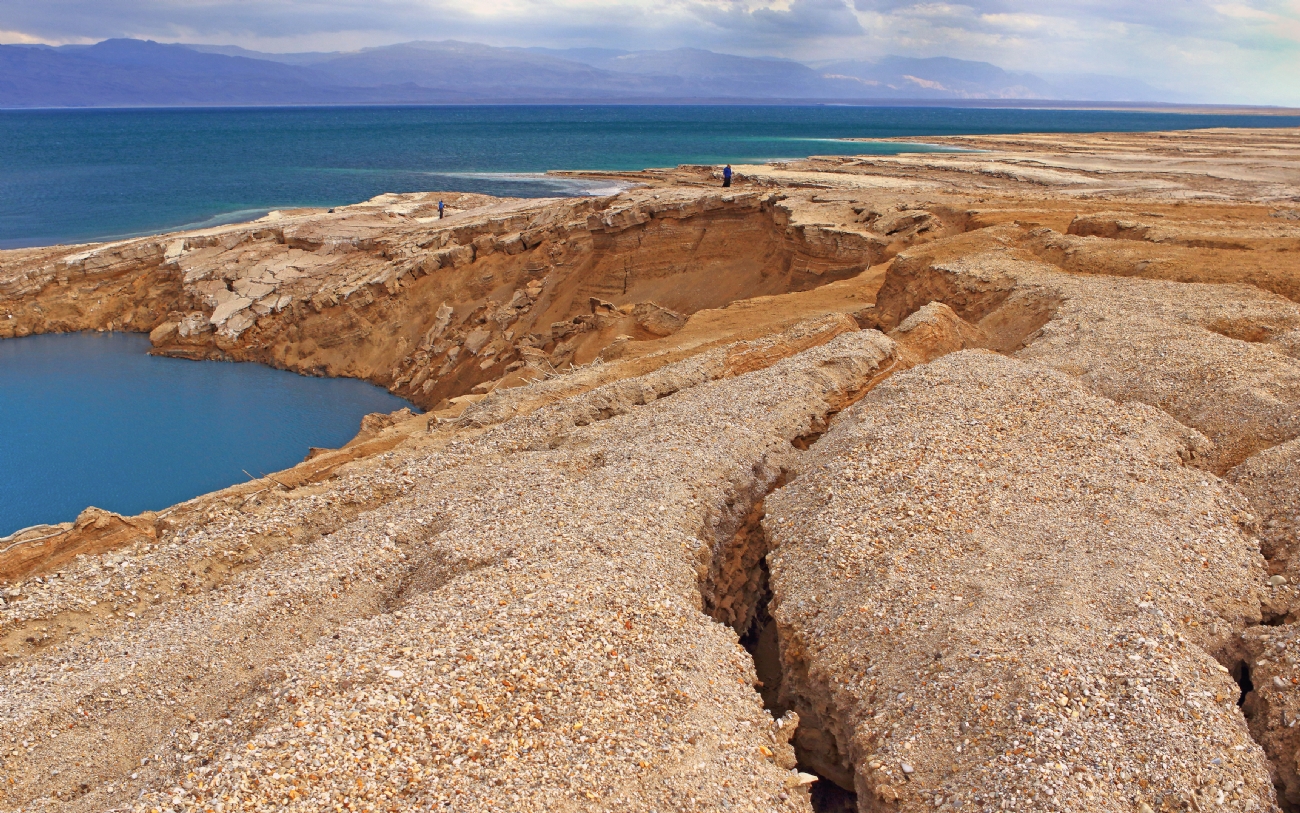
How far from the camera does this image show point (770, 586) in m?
9.21

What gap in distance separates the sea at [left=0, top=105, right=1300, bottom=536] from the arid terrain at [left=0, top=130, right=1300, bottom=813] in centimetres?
747

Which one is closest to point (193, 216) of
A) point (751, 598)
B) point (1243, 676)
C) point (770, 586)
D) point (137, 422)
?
point (137, 422)

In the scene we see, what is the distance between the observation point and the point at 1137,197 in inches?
1458

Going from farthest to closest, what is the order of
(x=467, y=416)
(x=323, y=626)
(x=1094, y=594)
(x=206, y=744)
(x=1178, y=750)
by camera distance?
(x=467, y=416)
(x=323, y=626)
(x=1094, y=594)
(x=206, y=744)
(x=1178, y=750)

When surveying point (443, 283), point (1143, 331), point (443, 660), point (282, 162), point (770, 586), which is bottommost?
point (770, 586)

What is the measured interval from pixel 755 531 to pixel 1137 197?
3604 centimetres

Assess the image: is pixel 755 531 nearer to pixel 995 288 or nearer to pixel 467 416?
pixel 467 416

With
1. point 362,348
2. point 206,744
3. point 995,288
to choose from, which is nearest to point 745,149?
point 362,348

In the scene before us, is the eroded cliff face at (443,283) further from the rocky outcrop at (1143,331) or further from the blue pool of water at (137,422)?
the rocky outcrop at (1143,331)

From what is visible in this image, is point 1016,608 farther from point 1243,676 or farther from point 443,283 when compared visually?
point 443,283

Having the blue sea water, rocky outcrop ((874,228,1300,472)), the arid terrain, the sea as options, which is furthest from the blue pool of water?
the blue sea water

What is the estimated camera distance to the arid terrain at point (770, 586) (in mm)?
6383

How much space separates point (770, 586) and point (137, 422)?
22417 mm

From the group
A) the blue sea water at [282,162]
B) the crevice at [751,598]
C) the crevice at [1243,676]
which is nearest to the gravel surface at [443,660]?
the crevice at [751,598]
